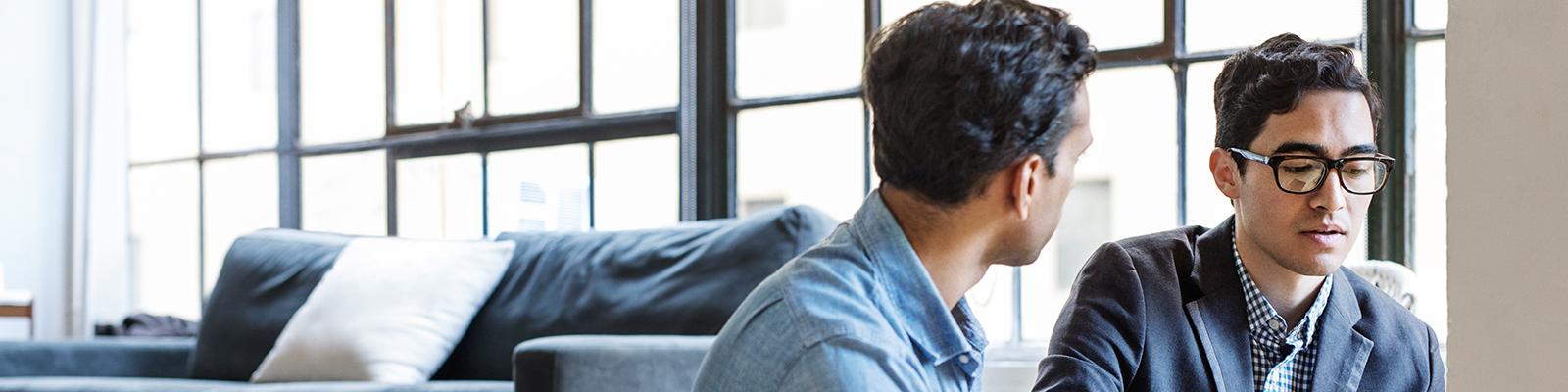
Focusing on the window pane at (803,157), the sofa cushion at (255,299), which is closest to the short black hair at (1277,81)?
the window pane at (803,157)

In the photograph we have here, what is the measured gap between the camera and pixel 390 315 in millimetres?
3402

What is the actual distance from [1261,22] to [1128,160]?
1.19 ft

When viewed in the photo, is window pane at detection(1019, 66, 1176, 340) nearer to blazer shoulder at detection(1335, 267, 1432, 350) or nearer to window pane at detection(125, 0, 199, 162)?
blazer shoulder at detection(1335, 267, 1432, 350)

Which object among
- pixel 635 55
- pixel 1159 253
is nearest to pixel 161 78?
pixel 635 55

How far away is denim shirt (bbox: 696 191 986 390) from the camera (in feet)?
3.42

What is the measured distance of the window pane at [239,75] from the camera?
4.98 m

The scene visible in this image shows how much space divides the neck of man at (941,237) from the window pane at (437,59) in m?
3.22

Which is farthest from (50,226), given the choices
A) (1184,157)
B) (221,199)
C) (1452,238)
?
(1452,238)

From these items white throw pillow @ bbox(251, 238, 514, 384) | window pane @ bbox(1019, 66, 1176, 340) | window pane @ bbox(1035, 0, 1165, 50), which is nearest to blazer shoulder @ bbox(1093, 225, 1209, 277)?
window pane @ bbox(1019, 66, 1176, 340)

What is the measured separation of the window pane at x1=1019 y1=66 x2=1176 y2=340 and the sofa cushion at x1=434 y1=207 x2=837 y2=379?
1.84 ft

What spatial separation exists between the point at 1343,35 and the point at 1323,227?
1.42m

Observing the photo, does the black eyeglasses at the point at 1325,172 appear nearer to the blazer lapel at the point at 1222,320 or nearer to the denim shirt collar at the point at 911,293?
the blazer lapel at the point at 1222,320

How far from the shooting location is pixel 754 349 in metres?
1.09

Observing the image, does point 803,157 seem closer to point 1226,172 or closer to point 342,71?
point 342,71
